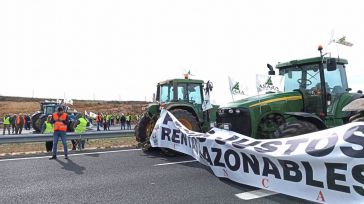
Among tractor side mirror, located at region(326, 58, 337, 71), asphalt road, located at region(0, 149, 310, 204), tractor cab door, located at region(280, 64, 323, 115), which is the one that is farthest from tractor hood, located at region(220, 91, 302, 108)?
asphalt road, located at region(0, 149, 310, 204)

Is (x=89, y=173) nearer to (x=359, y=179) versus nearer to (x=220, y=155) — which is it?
(x=220, y=155)

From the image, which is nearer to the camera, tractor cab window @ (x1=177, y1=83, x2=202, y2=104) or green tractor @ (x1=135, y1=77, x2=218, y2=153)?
green tractor @ (x1=135, y1=77, x2=218, y2=153)

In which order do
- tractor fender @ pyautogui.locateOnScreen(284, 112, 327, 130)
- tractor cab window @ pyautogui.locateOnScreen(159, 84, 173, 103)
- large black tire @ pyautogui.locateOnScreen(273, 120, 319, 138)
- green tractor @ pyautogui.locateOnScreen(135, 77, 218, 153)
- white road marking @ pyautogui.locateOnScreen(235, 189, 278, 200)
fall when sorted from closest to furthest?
white road marking @ pyautogui.locateOnScreen(235, 189, 278, 200)
large black tire @ pyautogui.locateOnScreen(273, 120, 319, 138)
tractor fender @ pyautogui.locateOnScreen(284, 112, 327, 130)
green tractor @ pyautogui.locateOnScreen(135, 77, 218, 153)
tractor cab window @ pyautogui.locateOnScreen(159, 84, 173, 103)

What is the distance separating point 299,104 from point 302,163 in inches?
149

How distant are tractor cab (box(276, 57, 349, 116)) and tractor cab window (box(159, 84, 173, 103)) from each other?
437cm

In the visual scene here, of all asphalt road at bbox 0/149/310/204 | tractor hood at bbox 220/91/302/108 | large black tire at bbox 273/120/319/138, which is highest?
tractor hood at bbox 220/91/302/108

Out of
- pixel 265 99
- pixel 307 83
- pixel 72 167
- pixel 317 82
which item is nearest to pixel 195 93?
pixel 265 99

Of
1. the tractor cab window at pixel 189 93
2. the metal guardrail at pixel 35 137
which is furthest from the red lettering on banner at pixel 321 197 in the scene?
the metal guardrail at pixel 35 137

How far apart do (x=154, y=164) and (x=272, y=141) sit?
4.10 meters

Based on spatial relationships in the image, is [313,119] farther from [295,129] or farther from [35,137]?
[35,137]

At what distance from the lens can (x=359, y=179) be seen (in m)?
Answer: 4.39

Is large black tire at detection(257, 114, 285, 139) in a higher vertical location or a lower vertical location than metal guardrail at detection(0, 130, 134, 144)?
higher

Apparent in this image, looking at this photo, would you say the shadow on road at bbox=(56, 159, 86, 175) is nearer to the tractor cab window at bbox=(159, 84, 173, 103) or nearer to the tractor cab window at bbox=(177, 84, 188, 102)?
the tractor cab window at bbox=(159, 84, 173, 103)

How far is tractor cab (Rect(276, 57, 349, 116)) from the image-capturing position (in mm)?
8477
